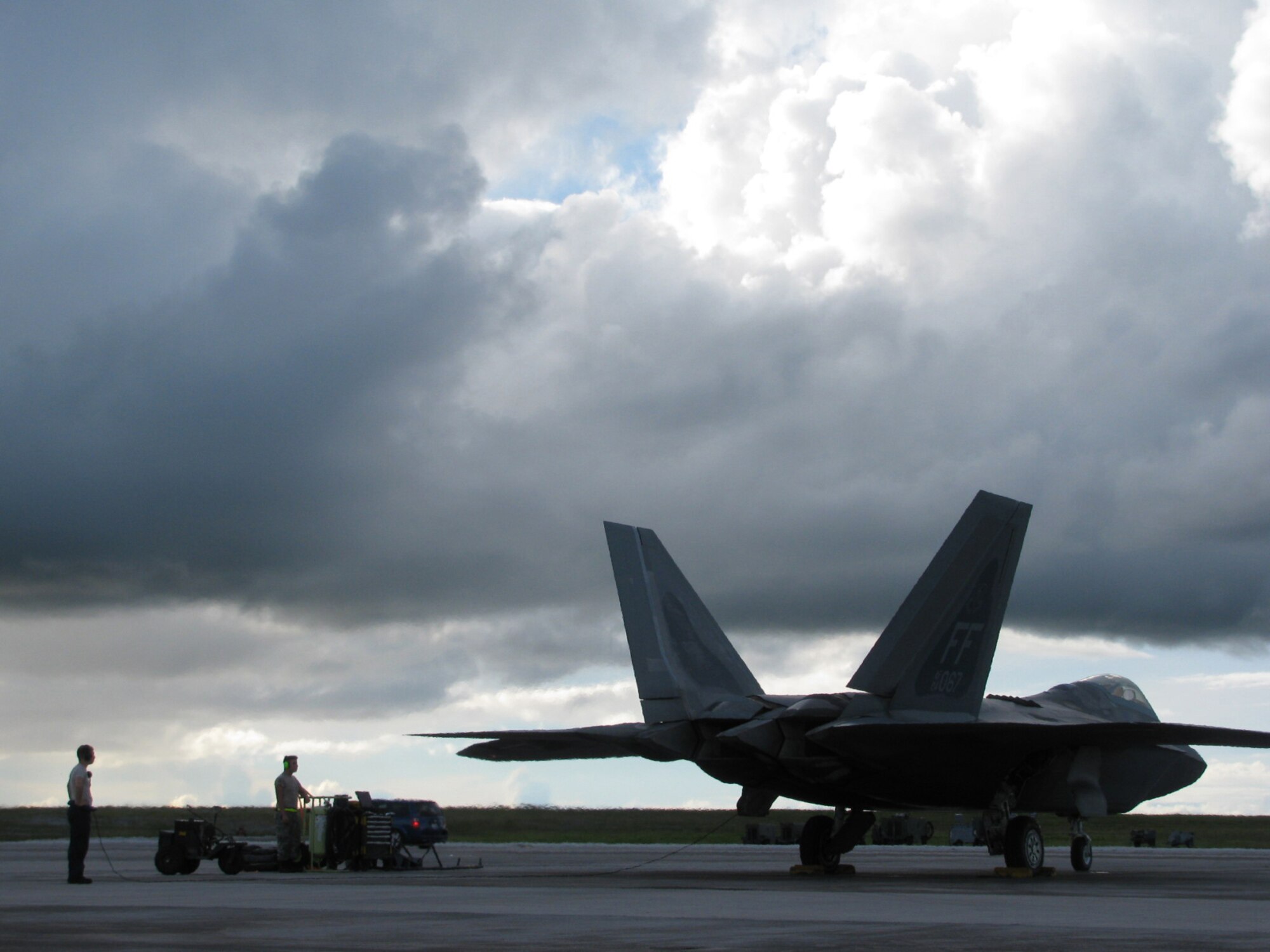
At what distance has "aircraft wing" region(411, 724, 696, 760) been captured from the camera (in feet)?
60.4

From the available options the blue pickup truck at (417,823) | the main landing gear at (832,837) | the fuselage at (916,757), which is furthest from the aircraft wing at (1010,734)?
the blue pickup truck at (417,823)

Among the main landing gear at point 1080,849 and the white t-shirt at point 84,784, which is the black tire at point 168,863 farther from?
the main landing gear at point 1080,849

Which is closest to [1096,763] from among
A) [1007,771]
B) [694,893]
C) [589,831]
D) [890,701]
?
[1007,771]

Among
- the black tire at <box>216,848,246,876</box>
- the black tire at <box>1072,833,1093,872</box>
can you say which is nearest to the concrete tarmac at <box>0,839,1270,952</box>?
the black tire at <box>1072,833,1093,872</box>

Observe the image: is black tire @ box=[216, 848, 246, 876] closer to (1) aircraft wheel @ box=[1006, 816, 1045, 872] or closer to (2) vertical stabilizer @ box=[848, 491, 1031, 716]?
(2) vertical stabilizer @ box=[848, 491, 1031, 716]

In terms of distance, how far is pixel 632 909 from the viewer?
11.0 m

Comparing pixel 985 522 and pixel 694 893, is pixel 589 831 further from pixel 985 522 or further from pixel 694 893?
pixel 694 893

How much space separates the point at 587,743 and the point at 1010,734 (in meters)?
6.02

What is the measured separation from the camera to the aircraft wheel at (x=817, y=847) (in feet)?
63.2

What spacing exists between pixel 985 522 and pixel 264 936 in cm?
1287

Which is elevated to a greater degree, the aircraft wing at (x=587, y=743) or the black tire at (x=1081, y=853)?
the aircraft wing at (x=587, y=743)

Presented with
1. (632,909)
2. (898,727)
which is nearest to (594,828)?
(898,727)

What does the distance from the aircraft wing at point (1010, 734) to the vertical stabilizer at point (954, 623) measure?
98 centimetres

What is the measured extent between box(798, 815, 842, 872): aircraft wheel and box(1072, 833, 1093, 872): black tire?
356 cm
